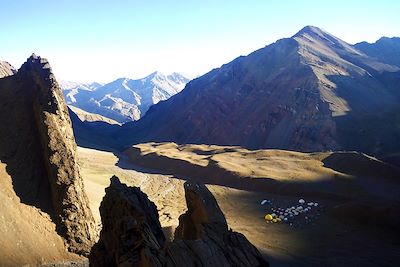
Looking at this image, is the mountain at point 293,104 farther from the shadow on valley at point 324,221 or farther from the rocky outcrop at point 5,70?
the rocky outcrop at point 5,70

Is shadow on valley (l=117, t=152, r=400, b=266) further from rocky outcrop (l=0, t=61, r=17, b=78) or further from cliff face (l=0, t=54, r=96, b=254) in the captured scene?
rocky outcrop (l=0, t=61, r=17, b=78)

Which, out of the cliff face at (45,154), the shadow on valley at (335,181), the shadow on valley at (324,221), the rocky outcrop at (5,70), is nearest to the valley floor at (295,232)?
the shadow on valley at (324,221)

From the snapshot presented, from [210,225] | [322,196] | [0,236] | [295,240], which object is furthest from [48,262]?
[322,196]

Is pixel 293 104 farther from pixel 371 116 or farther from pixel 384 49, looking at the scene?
pixel 384 49

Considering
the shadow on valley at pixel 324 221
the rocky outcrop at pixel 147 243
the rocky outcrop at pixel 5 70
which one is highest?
the rocky outcrop at pixel 5 70

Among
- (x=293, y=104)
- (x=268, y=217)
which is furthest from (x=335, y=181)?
(x=293, y=104)

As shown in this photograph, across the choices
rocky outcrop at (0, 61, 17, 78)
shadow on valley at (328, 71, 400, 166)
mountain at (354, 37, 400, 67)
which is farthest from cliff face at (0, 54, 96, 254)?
mountain at (354, 37, 400, 67)
